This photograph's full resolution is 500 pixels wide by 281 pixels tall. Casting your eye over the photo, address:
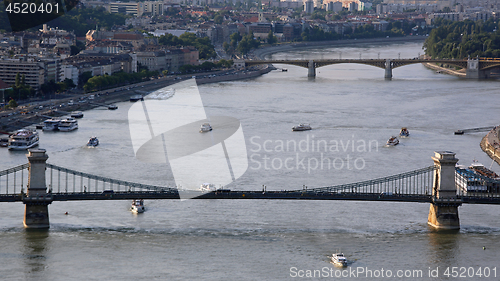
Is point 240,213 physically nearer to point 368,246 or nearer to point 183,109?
point 368,246

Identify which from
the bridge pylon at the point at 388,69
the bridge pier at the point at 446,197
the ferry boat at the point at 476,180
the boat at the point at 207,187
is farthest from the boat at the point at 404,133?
the bridge pylon at the point at 388,69

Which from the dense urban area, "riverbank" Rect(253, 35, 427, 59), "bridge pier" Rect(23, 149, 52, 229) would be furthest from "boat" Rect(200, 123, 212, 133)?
"riverbank" Rect(253, 35, 427, 59)

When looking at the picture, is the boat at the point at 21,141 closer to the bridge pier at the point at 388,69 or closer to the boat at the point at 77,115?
the boat at the point at 77,115

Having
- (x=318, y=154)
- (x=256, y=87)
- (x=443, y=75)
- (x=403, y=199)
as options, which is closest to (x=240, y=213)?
(x=403, y=199)

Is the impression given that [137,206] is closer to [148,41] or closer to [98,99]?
[98,99]

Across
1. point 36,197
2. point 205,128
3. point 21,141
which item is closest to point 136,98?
point 205,128

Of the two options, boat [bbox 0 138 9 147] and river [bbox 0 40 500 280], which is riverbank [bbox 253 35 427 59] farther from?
boat [bbox 0 138 9 147]
